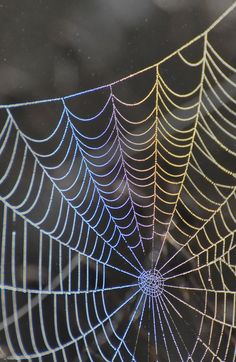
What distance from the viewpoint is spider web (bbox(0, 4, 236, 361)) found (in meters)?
0.52

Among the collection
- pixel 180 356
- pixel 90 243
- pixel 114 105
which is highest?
pixel 114 105

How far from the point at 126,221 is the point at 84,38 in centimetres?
18

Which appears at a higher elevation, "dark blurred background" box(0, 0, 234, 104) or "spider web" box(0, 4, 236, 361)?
"dark blurred background" box(0, 0, 234, 104)

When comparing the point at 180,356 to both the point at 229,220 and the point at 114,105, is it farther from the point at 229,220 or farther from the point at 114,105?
the point at 114,105

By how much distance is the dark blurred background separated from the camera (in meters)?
0.49

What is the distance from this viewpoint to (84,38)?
19.8 inches

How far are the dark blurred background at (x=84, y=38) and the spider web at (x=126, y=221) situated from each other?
13 mm

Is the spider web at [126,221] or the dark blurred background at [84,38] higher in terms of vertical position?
the dark blurred background at [84,38]

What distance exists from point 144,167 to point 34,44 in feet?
0.50

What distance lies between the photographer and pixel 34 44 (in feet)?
1.63

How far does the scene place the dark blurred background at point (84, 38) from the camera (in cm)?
49

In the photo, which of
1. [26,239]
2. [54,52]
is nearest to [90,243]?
[26,239]

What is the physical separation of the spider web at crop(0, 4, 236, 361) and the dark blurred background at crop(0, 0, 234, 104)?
0.04 feet

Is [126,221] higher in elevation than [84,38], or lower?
lower
